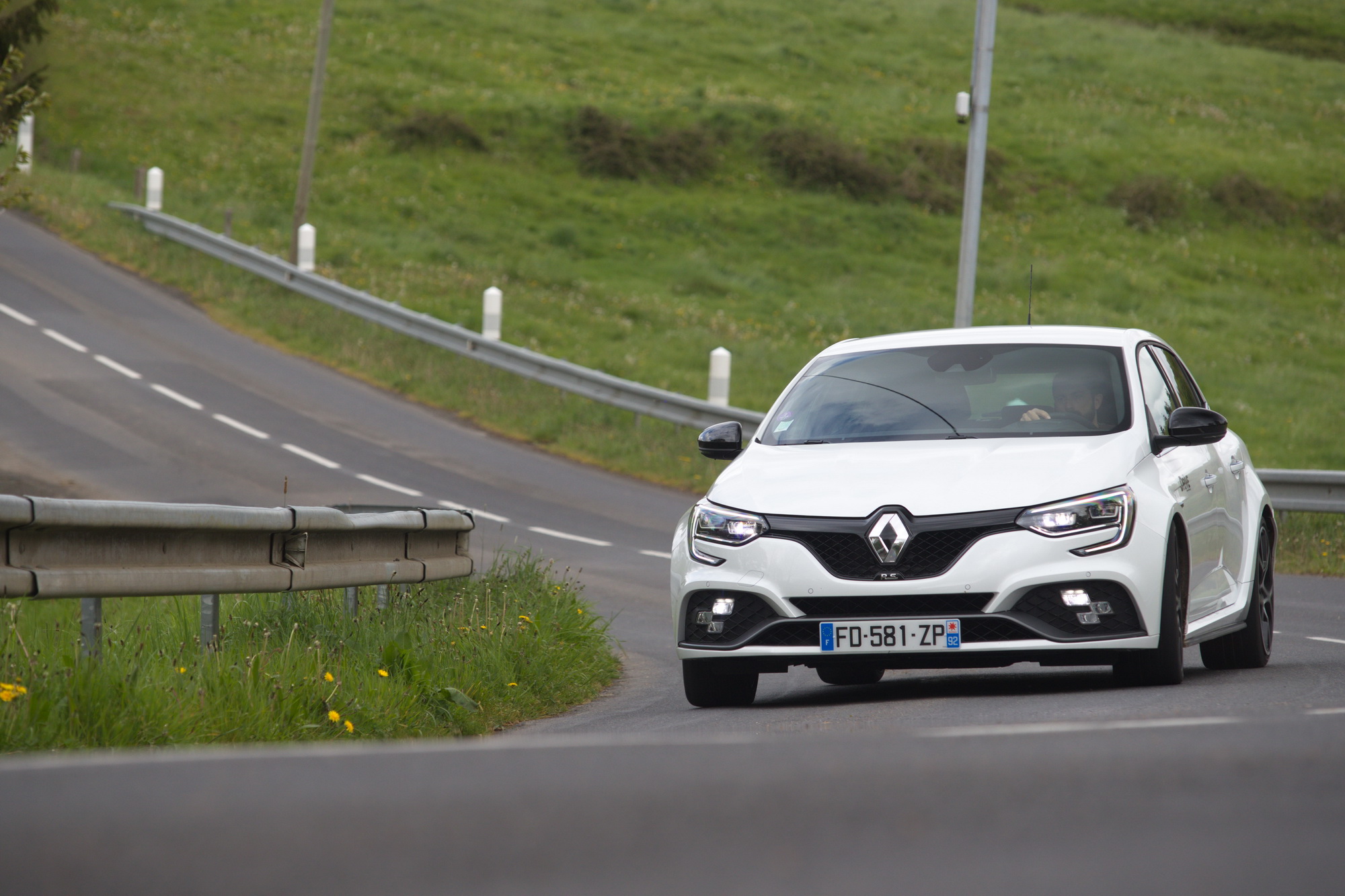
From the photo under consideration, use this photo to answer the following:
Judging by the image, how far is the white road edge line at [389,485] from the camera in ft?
56.0

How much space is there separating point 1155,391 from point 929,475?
1.85 meters

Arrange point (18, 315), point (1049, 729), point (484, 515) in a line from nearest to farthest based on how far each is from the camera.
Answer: point (1049, 729) < point (484, 515) < point (18, 315)

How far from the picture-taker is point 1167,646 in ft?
22.1

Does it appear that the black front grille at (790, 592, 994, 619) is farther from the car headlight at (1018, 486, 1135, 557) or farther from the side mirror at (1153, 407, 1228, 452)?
the side mirror at (1153, 407, 1228, 452)

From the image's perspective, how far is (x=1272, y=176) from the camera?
47250 millimetres

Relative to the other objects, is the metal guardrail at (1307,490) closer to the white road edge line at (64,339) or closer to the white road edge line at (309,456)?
the white road edge line at (309,456)

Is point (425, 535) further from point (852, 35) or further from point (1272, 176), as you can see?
point (852, 35)

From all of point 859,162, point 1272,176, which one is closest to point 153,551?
point 859,162

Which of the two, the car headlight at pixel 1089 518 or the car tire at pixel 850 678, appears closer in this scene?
the car headlight at pixel 1089 518

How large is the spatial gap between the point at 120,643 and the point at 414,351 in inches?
727

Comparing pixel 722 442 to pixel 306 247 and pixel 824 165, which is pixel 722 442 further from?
pixel 824 165

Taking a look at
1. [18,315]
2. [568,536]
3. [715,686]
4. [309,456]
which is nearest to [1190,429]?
[715,686]

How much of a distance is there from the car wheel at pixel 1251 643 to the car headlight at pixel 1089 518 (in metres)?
1.88

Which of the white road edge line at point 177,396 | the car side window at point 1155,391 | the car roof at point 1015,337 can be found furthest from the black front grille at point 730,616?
the white road edge line at point 177,396
